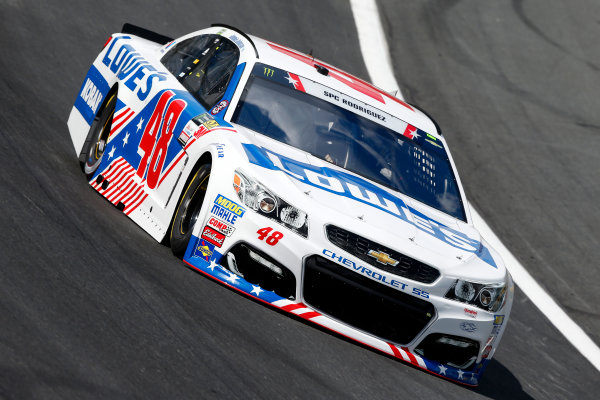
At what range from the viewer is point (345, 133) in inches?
300

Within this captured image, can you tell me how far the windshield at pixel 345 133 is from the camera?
7434 millimetres

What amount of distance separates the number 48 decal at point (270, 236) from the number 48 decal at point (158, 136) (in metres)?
1.50

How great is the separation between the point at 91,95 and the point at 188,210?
8.58ft

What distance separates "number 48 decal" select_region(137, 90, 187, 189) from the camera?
302 inches

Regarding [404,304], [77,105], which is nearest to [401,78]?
[77,105]

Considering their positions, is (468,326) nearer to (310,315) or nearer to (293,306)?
(310,315)

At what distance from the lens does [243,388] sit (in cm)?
525

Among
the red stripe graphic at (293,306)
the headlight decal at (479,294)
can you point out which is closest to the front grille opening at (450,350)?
the headlight decal at (479,294)

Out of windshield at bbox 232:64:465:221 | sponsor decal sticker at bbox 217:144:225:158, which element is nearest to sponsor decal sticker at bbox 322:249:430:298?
sponsor decal sticker at bbox 217:144:225:158

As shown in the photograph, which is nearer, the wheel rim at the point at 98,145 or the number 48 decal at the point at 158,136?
the number 48 decal at the point at 158,136

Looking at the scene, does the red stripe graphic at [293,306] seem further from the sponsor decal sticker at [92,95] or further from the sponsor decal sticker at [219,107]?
the sponsor decal sticker at [92,95]

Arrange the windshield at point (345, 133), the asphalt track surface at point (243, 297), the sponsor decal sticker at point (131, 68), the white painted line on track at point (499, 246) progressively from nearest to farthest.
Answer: the asphalt track surface at point (243, 297), the windshield at point (345, 133), the sponsor decal sticker at point (131, 68), the white painted line on track at point (499, 246)

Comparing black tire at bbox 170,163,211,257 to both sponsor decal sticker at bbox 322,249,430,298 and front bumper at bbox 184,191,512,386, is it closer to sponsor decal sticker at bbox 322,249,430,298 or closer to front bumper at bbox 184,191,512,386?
front bumper at bbox 184,191,512,386

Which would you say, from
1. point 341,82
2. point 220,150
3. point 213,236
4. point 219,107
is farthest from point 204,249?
point 341,82
